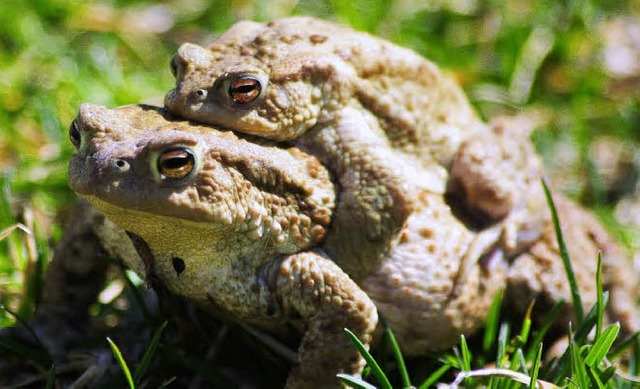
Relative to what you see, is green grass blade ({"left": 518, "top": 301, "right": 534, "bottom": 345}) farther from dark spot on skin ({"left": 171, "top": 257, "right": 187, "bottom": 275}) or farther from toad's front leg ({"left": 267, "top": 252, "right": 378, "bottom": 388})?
dark spot on skin ({"left": 171, "top": 257, "right": 187, "bottom": 275})

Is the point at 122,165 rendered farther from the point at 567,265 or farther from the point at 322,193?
the point at 567,265

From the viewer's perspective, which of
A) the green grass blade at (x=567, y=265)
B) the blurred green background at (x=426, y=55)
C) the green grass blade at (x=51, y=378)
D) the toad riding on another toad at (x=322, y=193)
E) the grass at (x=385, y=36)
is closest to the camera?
the toad riding on another toad at (x=322, y=193)

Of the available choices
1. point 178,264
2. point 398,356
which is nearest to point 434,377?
point 398,356

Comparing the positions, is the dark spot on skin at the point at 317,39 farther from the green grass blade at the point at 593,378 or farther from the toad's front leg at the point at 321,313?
the green grass blade at the point at 593,378

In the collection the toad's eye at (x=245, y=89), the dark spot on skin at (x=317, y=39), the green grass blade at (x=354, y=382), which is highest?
the dark spot on skin at (x=317, y=39)

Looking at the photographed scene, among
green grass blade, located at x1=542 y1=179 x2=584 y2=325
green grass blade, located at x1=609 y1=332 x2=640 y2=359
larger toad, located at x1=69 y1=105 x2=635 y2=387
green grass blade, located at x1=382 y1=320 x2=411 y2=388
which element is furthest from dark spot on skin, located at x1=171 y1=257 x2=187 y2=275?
green grass blade, located at x1=609 y1=332 x2=640 y2=359

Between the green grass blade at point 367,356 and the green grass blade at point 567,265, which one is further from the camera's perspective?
the green grass blade at point 567,265

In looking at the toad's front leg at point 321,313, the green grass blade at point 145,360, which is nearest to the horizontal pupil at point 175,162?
the toad's front leg at point 321,313
